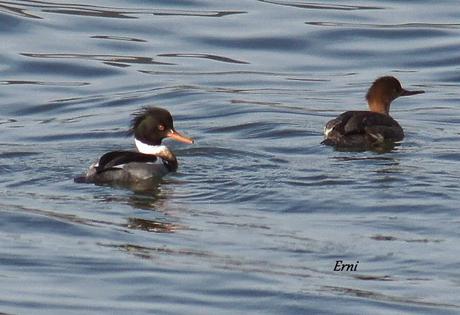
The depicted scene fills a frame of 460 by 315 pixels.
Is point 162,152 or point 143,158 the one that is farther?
point 162,152

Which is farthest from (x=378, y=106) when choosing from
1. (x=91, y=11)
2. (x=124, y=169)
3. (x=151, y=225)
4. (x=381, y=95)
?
(x=91, y=11)

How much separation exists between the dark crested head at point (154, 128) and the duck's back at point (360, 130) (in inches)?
58.0

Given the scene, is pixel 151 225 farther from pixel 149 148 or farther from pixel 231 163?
pixel 149 148

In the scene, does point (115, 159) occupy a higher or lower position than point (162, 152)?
higher

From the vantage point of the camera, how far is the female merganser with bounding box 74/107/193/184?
13477 millimetres

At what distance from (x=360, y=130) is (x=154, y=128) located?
6.79 ft

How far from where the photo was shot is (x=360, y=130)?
49.8 ft

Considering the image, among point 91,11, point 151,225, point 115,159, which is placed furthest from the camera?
point 91,11

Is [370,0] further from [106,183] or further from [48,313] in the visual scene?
[48,313]

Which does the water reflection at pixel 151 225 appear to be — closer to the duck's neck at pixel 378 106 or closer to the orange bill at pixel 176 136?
the orange bill at pixel 176 136

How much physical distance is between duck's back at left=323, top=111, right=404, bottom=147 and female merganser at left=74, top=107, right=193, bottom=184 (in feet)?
4.74

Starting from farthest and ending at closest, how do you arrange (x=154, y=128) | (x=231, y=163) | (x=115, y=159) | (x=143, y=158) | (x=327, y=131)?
1. (x=327, y=131)
2. (x=154, y=128)
3. (x=231, y=163)
4. (x=143, y=158)
5. (x=115, y=159)

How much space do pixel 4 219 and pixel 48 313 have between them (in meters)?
2.55

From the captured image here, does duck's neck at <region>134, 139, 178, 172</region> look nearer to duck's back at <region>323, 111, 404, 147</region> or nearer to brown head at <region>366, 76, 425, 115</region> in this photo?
duck's back at <region>323, 111, 404, 147</region>
